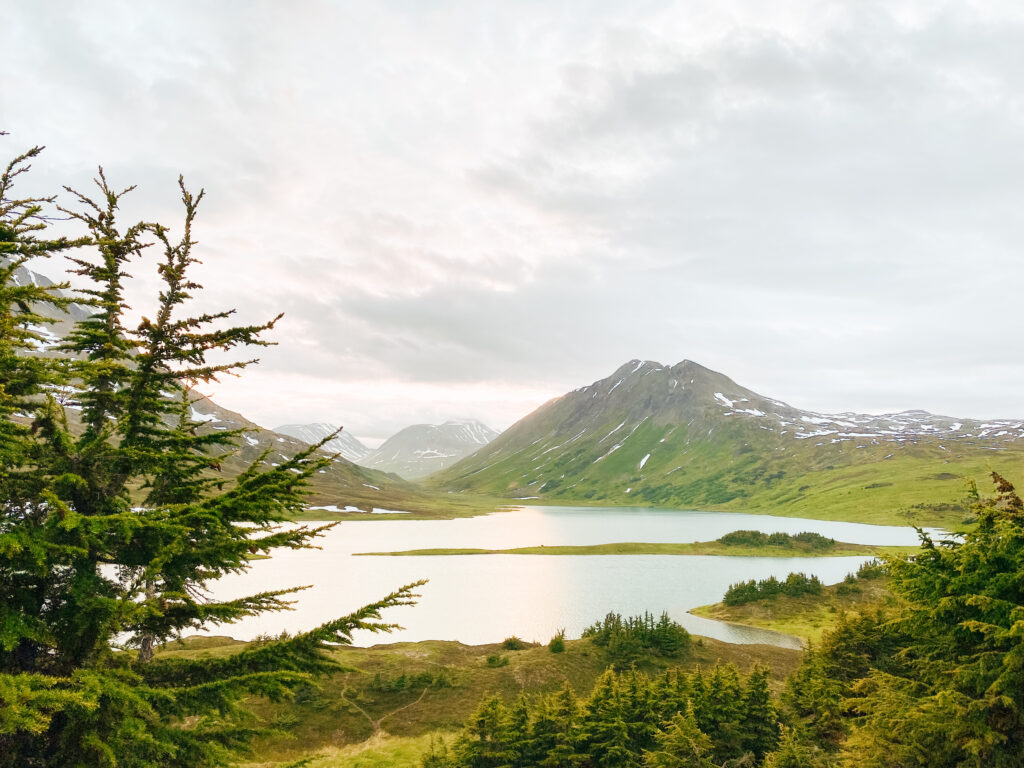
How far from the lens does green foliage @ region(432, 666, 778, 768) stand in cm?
2284

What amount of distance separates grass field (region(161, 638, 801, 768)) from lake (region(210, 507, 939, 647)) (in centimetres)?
539

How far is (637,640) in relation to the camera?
47062mm

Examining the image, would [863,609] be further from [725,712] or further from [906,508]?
[906,508]

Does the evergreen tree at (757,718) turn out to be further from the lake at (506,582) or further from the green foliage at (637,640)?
the green foliage at (637,640)

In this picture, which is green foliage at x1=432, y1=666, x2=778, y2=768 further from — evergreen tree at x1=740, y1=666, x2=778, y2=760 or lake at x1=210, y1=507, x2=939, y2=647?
lake at x1=210, y1=507, x2=939, y2=647

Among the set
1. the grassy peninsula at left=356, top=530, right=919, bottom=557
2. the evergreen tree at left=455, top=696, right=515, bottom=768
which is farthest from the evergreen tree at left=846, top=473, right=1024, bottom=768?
the grassy peninsula at left=356, top=530, right=919, bottom=557

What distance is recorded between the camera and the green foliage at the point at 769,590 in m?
72.2

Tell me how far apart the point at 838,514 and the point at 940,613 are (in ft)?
694

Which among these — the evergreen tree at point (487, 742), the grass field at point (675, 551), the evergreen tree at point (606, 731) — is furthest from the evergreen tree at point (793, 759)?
the grass field at point (675, 551)

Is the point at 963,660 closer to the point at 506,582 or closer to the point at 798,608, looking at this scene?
the point at 798,608

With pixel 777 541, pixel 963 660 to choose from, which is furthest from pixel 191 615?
pixel 777 541

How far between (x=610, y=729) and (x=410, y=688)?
20889 millimetres

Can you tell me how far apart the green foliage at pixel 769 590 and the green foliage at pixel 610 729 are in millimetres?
53159

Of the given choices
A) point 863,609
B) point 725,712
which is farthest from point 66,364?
point 863,609
